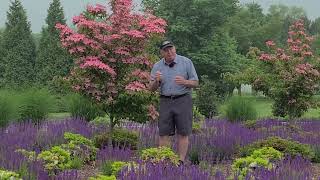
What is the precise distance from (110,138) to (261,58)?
645 cm

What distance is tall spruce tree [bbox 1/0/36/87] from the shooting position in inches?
1300

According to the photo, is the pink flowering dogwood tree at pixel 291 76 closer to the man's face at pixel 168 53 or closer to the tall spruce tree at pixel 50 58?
the man's face at pixel 168 53

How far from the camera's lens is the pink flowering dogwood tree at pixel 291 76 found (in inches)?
558

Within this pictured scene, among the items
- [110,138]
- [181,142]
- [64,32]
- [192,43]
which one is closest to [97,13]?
[64,32]

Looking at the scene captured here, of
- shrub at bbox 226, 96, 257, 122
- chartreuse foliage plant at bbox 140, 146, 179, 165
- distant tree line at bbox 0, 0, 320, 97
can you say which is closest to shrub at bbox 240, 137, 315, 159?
chartreuse foliage plant at bbox 140, 146, 179, 165

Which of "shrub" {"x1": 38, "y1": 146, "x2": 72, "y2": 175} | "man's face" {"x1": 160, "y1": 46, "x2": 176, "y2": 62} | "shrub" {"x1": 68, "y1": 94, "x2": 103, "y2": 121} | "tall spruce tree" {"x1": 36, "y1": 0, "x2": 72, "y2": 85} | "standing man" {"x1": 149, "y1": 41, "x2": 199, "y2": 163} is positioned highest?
"tall spruce tree" {"x1": 36, "y1": 0, "x2": 72, "y2": 85}

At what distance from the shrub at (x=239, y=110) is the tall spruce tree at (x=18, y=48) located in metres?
17.9

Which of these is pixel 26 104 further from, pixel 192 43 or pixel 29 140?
pixel 192 43

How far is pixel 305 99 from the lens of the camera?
48.2ft

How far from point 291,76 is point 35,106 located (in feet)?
22.1

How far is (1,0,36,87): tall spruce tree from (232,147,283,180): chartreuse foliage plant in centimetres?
2648

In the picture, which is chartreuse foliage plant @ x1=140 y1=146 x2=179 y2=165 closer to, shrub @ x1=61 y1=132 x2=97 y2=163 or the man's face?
shrub @ x1=61 y1=132 x2=97 y2=163

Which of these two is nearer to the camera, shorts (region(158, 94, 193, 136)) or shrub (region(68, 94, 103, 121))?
shorts (region(158, 94, 193, 136))

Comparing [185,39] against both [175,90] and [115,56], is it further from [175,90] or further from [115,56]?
[175,90]
